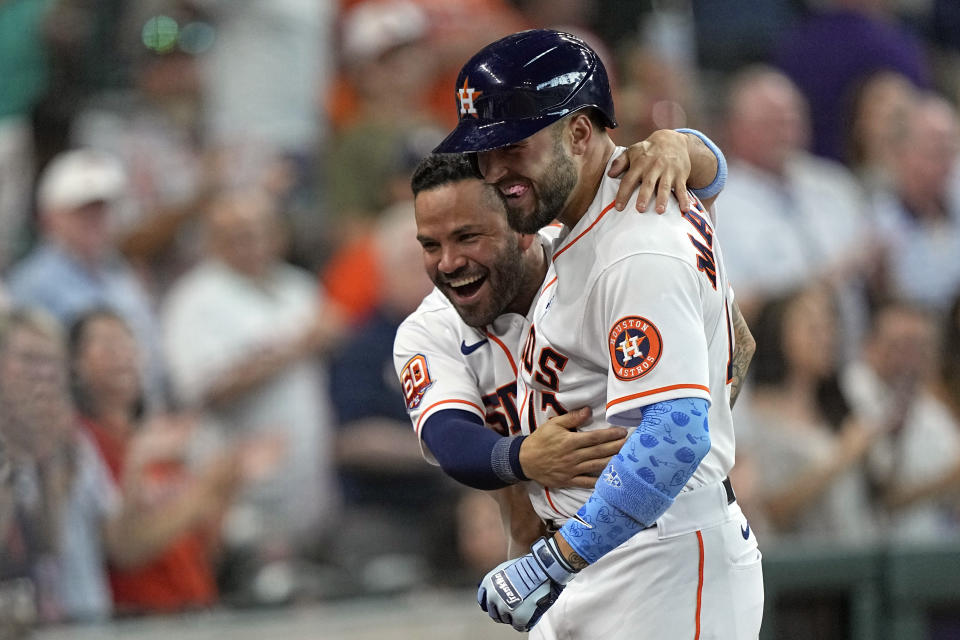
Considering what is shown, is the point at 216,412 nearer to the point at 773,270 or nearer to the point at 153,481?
the point at 153,481

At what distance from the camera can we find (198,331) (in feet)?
18.8

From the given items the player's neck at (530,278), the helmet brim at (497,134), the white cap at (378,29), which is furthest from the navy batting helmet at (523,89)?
the white cap at (378,29)

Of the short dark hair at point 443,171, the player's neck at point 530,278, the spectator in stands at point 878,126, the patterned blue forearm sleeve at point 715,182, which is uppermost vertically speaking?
the short dark hair at point 443,171

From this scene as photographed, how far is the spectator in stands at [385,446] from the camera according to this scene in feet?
19.3

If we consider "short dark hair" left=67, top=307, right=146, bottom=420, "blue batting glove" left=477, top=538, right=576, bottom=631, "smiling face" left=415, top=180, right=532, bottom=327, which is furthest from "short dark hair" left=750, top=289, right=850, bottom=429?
"blue batting glove" left=477, top=538, right=576, bottom=631

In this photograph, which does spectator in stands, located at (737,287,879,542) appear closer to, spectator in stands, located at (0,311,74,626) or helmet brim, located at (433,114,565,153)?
spectator in stands, located at (0,311,74,626)

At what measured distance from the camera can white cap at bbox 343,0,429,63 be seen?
6852mm

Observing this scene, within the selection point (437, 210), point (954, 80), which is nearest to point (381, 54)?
point (437, 210)

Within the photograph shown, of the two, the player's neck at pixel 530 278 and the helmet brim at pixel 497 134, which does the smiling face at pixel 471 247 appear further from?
the helmet brim at pixel 497 134

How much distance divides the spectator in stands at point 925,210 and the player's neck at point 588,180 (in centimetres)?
517

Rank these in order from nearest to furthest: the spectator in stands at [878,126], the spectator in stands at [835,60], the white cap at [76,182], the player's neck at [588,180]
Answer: the player's neck at [588,180], the white cap at [76,182], the spectator in stands at [878,126], the spectator in stands at [835,60]

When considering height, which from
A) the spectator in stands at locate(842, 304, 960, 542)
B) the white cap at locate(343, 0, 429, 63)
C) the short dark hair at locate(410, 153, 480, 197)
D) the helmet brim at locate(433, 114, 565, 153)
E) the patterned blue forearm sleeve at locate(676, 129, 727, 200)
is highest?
the helmet brim at locate(433, 114, 565, 153)

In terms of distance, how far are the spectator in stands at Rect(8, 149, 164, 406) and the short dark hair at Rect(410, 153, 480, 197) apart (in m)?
2.38

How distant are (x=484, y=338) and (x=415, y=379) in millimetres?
198
